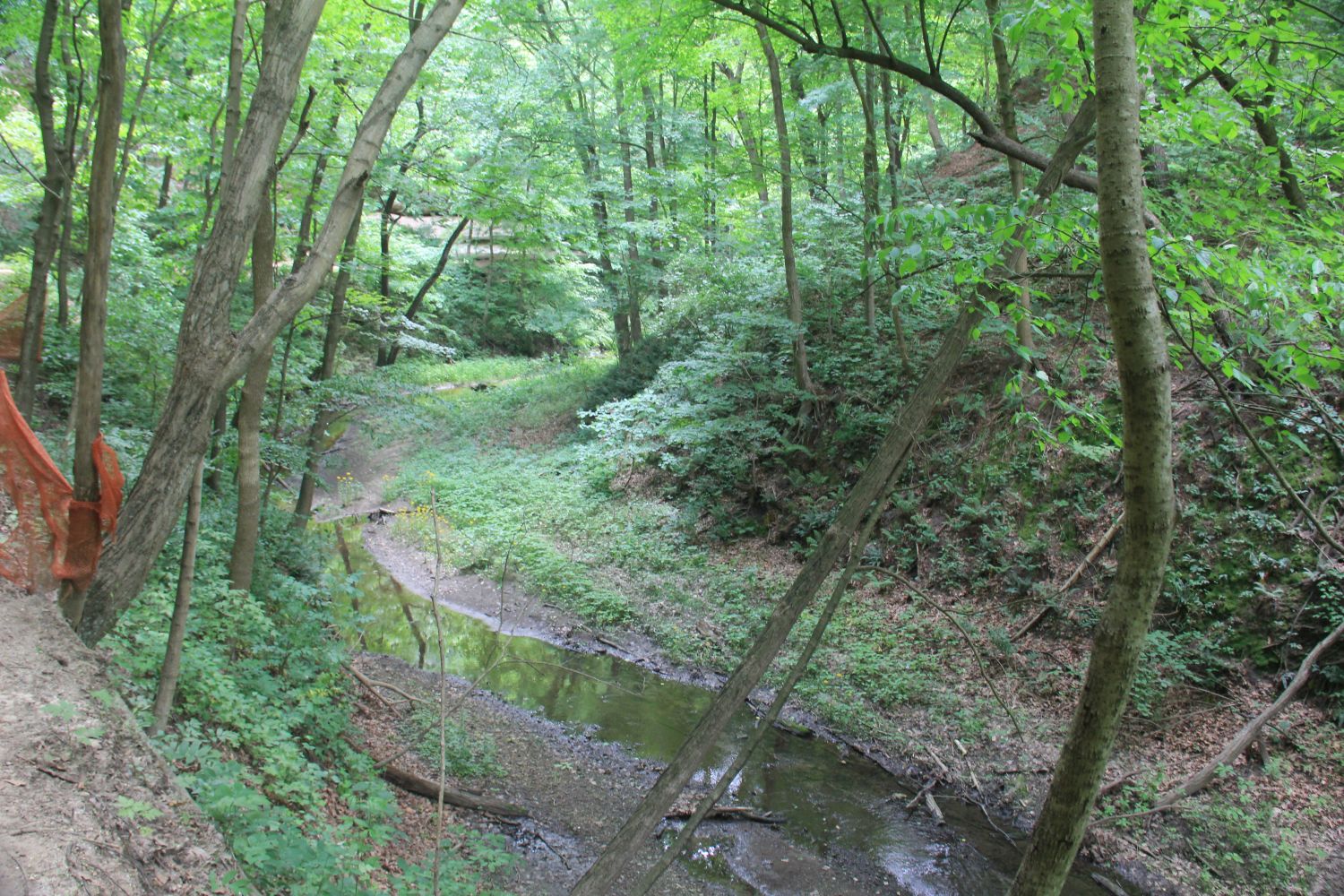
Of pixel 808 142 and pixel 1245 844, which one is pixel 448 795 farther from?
pixel 808 142

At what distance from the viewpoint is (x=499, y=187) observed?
9.73 m

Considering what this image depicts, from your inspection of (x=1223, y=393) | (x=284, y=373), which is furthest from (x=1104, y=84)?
(x=284, y=373)

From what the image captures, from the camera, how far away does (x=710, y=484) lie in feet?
43.6

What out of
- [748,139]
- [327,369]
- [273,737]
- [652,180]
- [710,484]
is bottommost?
[273,737]

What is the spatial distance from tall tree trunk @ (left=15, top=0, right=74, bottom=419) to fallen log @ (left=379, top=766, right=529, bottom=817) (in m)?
5.29

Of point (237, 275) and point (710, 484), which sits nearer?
point (237, 275)

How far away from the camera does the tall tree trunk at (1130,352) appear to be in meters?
2.09

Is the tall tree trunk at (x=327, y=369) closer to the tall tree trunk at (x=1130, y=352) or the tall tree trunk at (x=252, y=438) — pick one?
the tall tree trunk at (x=252, y=438)

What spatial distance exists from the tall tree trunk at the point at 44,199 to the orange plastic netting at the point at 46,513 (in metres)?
2.86

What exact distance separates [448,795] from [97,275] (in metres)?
4.54

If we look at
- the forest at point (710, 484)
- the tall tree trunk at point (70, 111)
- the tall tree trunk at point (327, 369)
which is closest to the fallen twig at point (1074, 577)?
the forest at point (710, 484)

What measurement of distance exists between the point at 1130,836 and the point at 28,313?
11.0 meters

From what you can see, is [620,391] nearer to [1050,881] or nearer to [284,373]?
[284,373]

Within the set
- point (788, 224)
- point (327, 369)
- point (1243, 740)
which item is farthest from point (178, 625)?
point (788, 224)
